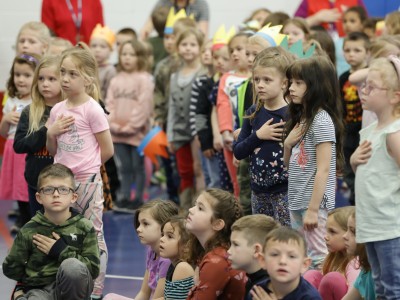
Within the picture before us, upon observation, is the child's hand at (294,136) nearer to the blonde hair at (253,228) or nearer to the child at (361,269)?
the child at (361,269)

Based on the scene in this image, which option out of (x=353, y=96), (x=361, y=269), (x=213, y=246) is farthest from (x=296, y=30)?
(x=361, y=269)

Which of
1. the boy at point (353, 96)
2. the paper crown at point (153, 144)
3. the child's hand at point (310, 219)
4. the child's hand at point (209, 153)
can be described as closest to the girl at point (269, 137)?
the child's hand at point (310, 219)

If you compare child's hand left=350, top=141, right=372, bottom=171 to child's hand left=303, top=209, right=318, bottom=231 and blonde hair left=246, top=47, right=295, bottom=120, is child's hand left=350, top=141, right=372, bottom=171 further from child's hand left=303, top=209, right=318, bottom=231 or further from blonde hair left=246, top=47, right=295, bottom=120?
blonde hair left=246, top=47, right=295, bottom=120

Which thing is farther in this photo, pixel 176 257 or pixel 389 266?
pixel 176 257

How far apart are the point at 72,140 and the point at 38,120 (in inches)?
19.9

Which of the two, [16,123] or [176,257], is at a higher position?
[16,123]

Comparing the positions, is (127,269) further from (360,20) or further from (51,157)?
(360,20)

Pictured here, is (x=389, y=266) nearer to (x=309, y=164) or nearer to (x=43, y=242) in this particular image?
(x=309, y=164)

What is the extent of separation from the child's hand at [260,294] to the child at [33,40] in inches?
156

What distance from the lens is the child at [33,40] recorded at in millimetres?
8117

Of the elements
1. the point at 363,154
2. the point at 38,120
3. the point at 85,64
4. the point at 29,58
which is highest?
the point at 29,58

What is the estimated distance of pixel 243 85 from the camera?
23.4 ft

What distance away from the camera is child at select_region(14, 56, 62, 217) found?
253 inches

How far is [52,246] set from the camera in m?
5.57
